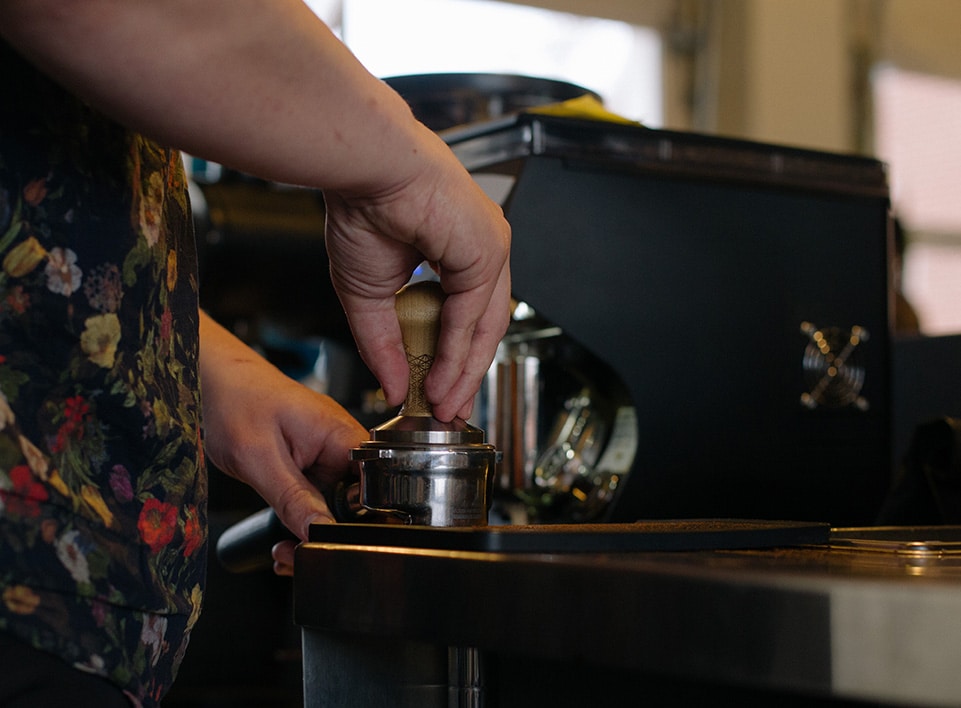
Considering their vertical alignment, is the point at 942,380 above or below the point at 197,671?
above

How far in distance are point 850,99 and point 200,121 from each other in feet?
11.5

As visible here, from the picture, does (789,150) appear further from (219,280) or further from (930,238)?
(930,238)

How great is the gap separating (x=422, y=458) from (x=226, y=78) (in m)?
0.19

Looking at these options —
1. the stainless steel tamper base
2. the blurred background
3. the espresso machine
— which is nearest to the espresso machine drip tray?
the stainless steel tamper base

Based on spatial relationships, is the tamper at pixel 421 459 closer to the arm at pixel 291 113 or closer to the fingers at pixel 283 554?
the arm at pixel 291 113

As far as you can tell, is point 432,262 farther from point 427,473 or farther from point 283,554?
point 283,554

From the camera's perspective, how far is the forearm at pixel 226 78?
15.1 inches

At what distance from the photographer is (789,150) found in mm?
924

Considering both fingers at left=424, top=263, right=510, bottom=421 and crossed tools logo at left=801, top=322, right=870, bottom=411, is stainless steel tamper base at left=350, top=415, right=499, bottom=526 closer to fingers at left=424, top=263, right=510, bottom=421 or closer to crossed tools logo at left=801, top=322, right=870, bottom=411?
fingers at left=424, top=263, right=510, bottom=421

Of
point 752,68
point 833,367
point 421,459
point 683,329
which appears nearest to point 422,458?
point 421,459

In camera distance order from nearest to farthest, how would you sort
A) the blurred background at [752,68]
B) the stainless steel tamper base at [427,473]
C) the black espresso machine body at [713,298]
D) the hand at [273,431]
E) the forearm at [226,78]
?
the forearm at [226,78] < the stainless steel tamper base at [427,473] < the hand at [273,431] < the black espresso machine body at [713,298] < the blurred background at [752,68]

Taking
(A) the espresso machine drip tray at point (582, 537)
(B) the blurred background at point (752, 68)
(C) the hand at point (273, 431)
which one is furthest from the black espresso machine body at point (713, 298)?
(B) the blurred background at point (752, 68)

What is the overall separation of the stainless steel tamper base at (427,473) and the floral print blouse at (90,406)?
8cm

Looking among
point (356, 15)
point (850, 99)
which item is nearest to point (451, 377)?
point (356, 15)
